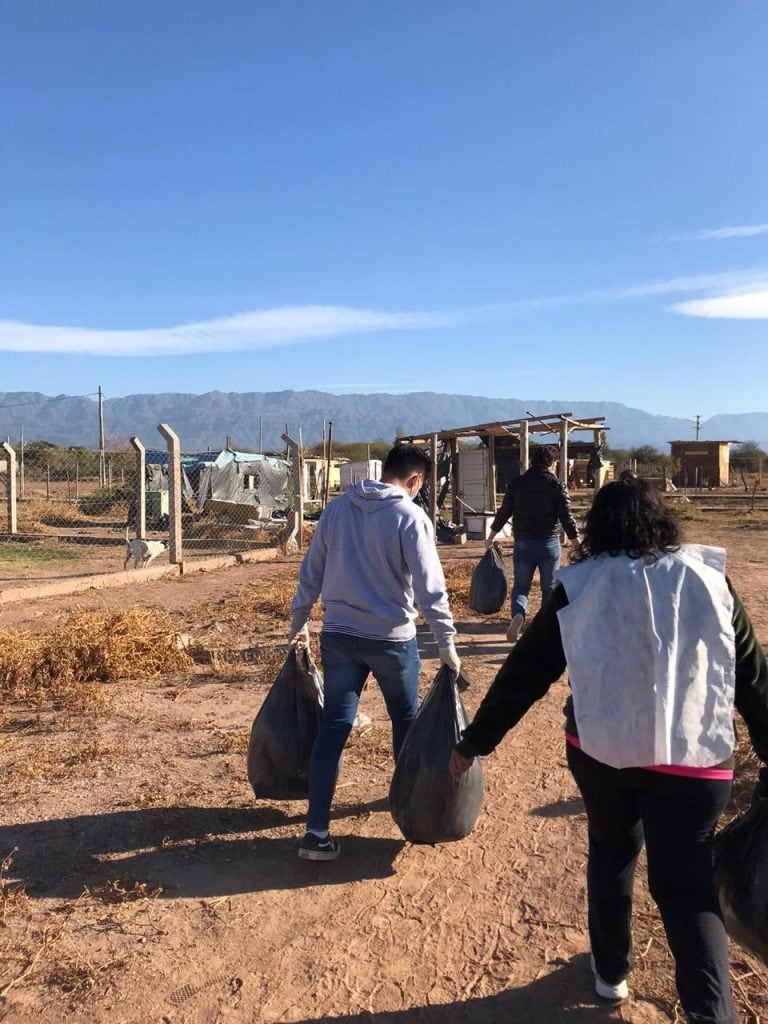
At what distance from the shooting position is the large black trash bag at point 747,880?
240cm

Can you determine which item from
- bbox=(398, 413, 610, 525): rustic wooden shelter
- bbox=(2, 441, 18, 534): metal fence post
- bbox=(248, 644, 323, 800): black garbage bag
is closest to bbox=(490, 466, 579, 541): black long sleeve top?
bbox=(248, 644, 323, 800): black garbage bag

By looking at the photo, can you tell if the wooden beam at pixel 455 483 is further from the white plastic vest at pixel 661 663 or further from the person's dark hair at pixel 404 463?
the white plastic vest at pixel 661 663

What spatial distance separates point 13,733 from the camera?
5.29 metres

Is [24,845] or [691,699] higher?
[691,699]

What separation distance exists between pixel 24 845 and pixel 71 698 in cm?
217

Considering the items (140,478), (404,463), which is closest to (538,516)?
(404,463)

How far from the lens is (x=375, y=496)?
362cm

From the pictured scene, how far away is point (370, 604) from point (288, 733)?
875 millimetres

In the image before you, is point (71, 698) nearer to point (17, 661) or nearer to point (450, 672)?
point (17, 661)

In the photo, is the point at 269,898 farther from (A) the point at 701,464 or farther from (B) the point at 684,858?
(A) the point at 701,464

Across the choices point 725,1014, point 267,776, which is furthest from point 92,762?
point 725,1014

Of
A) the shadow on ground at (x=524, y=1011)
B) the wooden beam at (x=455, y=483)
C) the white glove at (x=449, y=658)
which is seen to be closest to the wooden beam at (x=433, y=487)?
the wooden beam at (x=455, y=483)

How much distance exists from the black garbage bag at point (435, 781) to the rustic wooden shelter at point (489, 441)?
11.8 meters

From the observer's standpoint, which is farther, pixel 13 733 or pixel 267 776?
pixel 13 733
